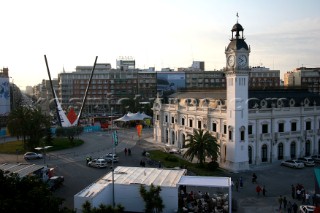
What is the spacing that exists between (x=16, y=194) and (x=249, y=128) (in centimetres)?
3590

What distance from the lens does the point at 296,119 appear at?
55.7 metres

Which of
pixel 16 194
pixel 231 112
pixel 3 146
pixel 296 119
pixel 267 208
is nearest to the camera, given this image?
pixel 16 194

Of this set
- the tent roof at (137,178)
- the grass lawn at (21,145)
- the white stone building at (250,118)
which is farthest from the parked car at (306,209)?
the grass lawn at (21,145)

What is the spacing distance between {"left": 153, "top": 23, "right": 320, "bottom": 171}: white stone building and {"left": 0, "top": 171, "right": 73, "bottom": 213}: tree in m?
31.7

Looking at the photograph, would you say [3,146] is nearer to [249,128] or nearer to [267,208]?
[249,128]

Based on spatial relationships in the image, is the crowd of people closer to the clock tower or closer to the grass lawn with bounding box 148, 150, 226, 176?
the grass lawn with bounding box 148, 150, 226, 176

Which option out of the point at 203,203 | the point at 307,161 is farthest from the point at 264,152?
the point at 203,203

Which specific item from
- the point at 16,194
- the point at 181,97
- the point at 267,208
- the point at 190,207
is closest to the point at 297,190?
the point at 267,208

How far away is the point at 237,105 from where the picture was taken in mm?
50125

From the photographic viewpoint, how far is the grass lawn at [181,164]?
4788 centimetres

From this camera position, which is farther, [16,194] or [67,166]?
[67,166]

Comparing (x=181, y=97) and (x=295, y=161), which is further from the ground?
(x=181, y=97)

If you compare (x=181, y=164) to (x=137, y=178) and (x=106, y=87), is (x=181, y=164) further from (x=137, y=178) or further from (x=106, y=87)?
(x=106, y=87)

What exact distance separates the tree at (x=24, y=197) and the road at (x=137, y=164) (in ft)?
40.2
